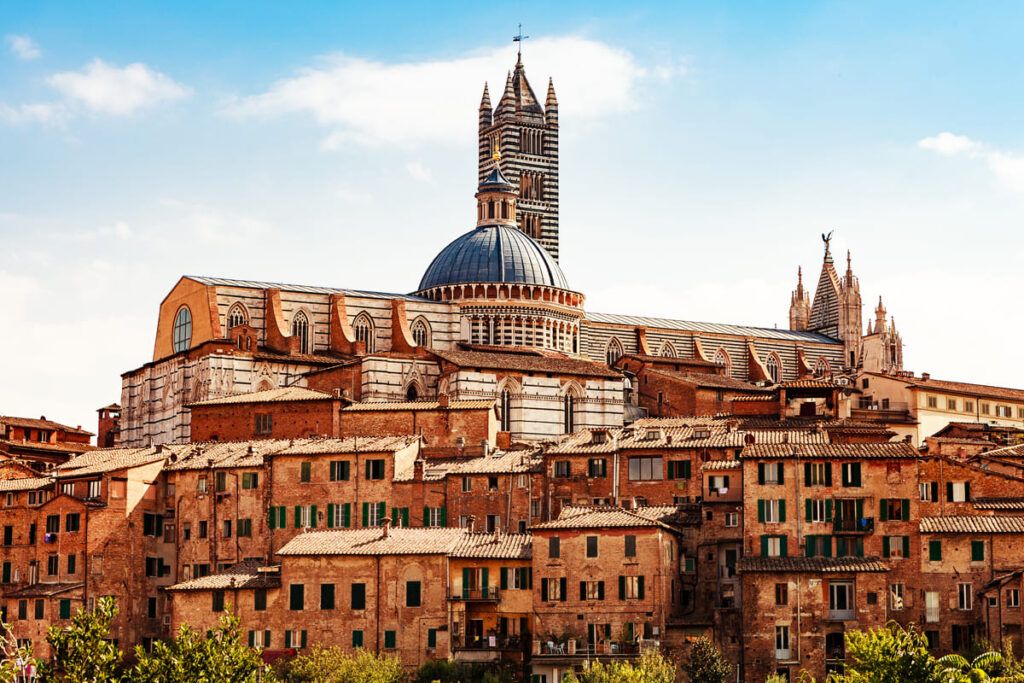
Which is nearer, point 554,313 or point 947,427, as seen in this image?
point 947,427

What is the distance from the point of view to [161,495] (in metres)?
69.4

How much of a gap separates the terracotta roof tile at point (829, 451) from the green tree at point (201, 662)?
611 inches

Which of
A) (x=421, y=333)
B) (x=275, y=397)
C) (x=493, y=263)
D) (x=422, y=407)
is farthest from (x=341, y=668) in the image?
(x=493, y=263)

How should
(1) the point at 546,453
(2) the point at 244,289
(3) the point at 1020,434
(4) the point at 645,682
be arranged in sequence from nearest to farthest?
(4) the point at 645,682 < (1) the point at 546,453 < (3) the point at 1020,434 < (2) the point at 244,289

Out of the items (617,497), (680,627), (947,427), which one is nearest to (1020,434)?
(947,427)

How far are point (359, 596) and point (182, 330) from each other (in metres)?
32.5

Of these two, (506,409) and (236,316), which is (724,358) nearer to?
(506,409)

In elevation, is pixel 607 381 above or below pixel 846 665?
above

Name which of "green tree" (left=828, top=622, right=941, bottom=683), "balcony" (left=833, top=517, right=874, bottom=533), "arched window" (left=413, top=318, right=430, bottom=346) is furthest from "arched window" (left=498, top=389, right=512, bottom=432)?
"green tree" (left=828, top=622, right=941, bottom=683)

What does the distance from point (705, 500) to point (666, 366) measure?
35.4 metres

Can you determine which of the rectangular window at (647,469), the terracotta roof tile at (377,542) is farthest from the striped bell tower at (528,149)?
the terracotta roof tile at (377,542)

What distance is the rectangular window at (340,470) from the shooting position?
66688mm

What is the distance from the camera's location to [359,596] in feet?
200

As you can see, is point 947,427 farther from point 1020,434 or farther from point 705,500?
point 705,500
